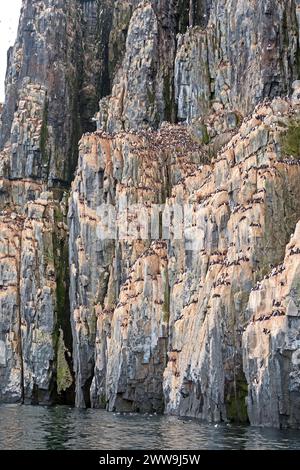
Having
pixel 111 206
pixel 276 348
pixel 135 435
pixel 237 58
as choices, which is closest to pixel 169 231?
pixel 111 206

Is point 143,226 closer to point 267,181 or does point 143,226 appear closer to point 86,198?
point 86,198

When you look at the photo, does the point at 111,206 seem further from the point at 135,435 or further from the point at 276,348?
the point at 135,435

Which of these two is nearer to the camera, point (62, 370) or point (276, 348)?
point (276, 348)

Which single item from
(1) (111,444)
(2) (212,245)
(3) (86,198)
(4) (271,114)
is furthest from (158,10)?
(1) (111,444)

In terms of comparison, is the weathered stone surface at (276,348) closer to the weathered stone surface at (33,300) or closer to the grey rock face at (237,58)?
the grey rock face at (237,58)

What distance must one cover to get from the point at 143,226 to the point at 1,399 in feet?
149

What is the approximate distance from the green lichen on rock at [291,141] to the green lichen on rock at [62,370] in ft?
228

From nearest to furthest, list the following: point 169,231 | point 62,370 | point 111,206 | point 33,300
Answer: point 169,231 → point 111,206 → point 62,370 → point 33,300

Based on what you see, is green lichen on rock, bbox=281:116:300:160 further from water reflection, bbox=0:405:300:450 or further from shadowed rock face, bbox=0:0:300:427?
water reflection, bbox=0:405:300:450

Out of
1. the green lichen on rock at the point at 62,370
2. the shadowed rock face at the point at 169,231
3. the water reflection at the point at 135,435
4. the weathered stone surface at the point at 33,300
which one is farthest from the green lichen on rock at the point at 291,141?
the green lichen on rock at the point at 62,370

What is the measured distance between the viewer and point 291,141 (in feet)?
354

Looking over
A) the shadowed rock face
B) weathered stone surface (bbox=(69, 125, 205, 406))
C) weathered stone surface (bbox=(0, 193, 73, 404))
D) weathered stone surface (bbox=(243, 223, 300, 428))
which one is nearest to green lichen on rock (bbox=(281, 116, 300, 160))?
the shadowed rock face

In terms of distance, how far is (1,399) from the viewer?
157m

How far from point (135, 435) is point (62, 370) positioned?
3271 inches
